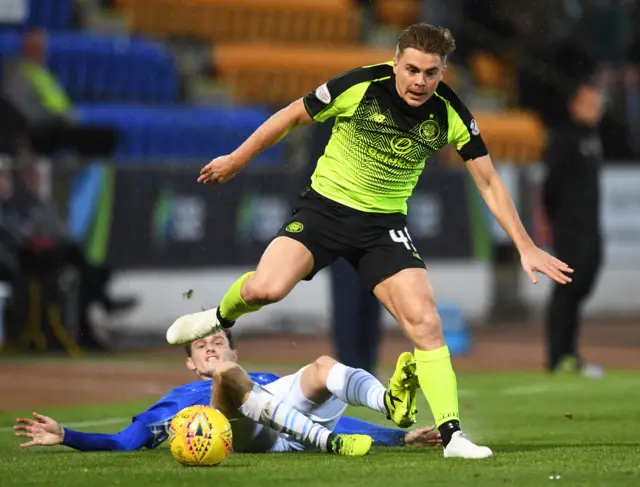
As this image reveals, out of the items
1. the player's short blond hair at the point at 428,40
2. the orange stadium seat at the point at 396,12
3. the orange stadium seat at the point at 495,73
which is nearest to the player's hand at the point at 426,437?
the player's short blond hair at the point at 428,40

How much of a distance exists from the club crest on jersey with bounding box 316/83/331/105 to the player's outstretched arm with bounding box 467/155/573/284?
84cm

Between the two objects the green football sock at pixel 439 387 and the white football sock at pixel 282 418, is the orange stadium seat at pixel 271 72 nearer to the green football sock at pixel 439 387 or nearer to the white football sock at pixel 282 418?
the white football sock at pixel 282 418

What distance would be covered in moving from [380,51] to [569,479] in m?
20.0

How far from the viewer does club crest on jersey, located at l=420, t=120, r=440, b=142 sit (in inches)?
301

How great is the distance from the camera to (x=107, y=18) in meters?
23.7

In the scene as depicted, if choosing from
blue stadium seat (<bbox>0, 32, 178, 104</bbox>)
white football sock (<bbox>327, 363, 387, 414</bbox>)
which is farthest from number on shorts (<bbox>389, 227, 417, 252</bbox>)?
blue stadium seat (<bbox>0, 32, 178, 104</bbox>)

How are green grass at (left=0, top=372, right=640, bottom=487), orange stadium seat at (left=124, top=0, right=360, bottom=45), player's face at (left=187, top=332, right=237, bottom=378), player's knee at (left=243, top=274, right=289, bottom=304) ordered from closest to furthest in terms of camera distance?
green grass at (left=0, top=372, right=640, bottom=487) < player's knee at (left=243, top=274, right=289, bottom=304) < player's face at (left=187, top=332, right=237, bottom=378) < orange stadium seat at (left=124, top=0, right=360, bottom=45)

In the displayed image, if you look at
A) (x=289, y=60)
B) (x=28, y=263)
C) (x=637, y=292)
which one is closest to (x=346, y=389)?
(x=28, y=263)

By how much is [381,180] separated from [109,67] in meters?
15.3

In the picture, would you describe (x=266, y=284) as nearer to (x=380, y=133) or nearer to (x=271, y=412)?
(x=271, y=412)

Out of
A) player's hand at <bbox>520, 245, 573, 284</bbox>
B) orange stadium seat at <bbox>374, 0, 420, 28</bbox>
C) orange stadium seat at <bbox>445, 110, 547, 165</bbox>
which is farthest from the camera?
orange stadium seat at <bbox>374, 0, 420, 28</bbox>

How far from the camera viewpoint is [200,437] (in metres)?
6.90

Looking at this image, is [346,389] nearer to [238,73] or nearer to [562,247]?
[562,247]

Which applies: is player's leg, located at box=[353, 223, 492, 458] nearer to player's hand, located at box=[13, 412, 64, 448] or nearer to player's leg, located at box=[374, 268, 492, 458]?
player's leg, located at box=[374, 268, 492, 458]
